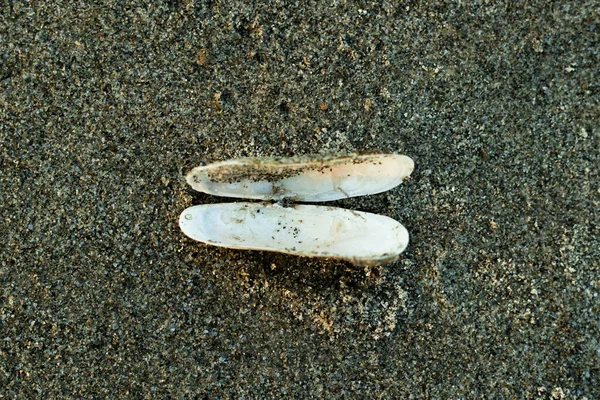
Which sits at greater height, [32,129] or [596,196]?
[32,129]

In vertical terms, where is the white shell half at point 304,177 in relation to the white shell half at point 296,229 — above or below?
above

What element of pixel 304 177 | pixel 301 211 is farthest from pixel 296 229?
pixel 304 177

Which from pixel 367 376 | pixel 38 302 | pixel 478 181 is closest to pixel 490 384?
pixel 367 376

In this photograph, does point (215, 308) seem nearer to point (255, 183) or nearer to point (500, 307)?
point (255, 183)

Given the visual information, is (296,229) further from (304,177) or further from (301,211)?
(304,177)
